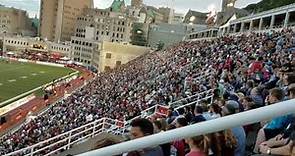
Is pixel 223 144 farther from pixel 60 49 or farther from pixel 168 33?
pixel 60 49

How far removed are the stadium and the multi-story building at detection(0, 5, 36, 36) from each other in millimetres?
95950

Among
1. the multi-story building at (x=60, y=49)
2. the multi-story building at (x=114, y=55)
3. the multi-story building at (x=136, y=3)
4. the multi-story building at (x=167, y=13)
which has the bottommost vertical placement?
the multi-story building at (x=60, y=49)

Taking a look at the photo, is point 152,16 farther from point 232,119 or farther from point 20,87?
point 232,119

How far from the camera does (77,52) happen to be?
344 feet

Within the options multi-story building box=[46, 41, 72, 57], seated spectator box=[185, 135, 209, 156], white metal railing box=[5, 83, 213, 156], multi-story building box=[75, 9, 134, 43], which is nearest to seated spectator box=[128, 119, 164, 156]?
seated spectator box=[185, 135, 209, 156]

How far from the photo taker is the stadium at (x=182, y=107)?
2115 mm

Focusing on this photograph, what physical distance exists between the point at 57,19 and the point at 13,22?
74.1 feet

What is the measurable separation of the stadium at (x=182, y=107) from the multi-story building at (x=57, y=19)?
3171 inches

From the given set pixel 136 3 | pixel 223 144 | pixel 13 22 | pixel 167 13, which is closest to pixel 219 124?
pixel 223 144

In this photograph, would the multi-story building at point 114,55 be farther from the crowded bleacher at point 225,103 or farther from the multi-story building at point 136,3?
the multi-story building at point 136,3

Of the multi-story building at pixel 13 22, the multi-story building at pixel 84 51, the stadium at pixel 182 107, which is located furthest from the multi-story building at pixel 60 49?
the stadium at pixel 182 107

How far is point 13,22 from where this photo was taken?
156375 millimetres

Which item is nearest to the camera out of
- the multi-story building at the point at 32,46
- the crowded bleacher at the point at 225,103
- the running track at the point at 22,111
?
the crowded bleacher at the point at 225,103

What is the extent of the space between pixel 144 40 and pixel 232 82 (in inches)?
3695
